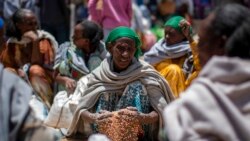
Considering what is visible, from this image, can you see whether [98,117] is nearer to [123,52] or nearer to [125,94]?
[125,94]

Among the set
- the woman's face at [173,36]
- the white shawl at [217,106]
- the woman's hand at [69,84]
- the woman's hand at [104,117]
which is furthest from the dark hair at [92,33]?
the white shawl at [217,106]

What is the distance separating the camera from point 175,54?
8039 millimetres

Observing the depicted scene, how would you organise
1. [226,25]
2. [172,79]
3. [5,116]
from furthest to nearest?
[172,79]
[226,25]
[5,116]

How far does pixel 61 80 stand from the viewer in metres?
8.01

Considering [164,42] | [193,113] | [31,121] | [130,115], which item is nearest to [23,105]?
[31,121]

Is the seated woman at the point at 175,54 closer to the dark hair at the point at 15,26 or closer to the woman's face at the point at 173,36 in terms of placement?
the woman's face at the point at 173,36

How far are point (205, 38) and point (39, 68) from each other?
456cm

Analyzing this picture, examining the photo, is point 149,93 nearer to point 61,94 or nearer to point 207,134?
point 61,94

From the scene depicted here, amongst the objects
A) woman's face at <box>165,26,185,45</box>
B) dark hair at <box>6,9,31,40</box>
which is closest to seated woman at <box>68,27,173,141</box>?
woman's face at <box>165,26,185,45</box>

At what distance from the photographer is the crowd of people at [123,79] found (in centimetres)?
396

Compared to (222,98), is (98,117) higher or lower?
lower

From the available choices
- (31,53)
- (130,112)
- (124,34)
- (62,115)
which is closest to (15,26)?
(31,53)

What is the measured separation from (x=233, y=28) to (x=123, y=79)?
276cm

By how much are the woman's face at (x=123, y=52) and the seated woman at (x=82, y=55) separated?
103 centimetres
